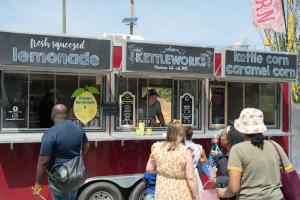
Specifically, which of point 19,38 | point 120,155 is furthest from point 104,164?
point 19,38

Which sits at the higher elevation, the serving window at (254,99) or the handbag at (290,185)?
the serving window at (254,99)

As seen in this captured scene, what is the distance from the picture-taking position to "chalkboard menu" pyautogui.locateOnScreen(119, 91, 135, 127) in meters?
7.57

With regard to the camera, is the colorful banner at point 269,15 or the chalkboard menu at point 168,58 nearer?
the chalkboard menu at point 168,58

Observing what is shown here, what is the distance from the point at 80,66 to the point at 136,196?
7.20ft

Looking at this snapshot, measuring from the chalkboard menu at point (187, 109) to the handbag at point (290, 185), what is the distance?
437 cm

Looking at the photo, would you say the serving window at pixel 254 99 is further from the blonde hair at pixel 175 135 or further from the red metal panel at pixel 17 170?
the blonde hair at pixel 175 135

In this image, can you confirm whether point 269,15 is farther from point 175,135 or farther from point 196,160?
point 175,135

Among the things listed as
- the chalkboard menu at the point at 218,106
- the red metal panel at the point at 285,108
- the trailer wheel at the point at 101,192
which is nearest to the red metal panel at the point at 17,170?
the trailer wheel at the point at 101,192

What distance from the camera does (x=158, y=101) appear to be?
7.93 meters

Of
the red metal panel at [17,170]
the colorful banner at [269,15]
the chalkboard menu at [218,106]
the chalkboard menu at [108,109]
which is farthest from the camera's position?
the colorful banner at [269,15]

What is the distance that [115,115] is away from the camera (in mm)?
7438

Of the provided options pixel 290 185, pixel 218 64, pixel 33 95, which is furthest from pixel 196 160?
pixel 218 64

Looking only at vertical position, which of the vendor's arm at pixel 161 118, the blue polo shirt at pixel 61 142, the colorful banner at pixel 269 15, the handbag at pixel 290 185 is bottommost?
the handbag at pixel 290 185

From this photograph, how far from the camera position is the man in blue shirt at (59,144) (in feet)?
16.2
